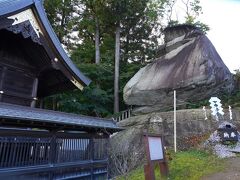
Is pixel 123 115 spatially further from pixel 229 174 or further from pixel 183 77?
pixel 229 174

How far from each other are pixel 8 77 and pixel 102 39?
2166 cm

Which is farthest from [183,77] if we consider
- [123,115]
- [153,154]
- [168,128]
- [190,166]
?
[153,154]

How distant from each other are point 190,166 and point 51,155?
5.59 m

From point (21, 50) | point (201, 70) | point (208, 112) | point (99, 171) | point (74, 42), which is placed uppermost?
point (74, 42)

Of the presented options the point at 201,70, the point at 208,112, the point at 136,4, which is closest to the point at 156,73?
the point at 201,70

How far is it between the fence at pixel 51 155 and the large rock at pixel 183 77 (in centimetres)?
917

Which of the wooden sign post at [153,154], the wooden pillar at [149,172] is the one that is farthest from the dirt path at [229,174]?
the wooden pillar at [149,172]

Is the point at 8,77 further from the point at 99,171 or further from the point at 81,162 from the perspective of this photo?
the point at 99,171

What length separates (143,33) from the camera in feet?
100

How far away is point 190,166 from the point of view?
11352 millimetres

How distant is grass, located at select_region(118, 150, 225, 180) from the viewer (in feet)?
33.1

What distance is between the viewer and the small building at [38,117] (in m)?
7.49

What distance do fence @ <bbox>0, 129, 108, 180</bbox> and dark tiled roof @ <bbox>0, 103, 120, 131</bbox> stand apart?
47 cm

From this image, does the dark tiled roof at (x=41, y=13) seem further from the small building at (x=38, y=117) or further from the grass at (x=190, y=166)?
the grass at (x=190, y=166)
